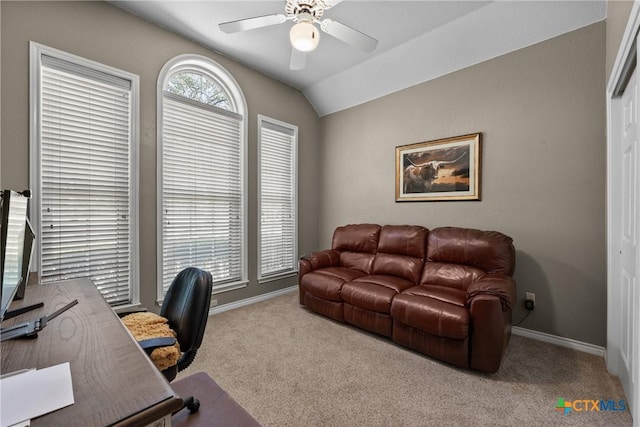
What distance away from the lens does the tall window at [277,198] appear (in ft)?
12.4

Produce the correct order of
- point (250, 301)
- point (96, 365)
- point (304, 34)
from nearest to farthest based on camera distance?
point (96, 365), point (304, 34), point (250, 301)

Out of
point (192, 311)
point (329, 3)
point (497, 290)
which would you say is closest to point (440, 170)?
point (497, 290)

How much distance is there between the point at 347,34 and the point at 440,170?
6.28 ft

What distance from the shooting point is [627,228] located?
180cm

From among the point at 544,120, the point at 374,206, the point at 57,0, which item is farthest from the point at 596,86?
the point at 57,0

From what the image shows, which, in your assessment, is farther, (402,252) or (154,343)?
(402,252)

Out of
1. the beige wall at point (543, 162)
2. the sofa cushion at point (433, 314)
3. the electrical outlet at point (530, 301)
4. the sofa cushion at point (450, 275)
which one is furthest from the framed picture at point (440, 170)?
the sofa cushion at point (433, 314)

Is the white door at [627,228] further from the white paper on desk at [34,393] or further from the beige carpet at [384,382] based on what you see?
the white paper on desk at [34,393]

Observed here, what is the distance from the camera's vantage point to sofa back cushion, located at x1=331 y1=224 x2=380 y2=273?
3455mm

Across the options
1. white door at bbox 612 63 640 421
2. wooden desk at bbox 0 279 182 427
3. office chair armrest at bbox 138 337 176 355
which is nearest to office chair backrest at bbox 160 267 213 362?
office chair armrest at bbox 138 337 176 355

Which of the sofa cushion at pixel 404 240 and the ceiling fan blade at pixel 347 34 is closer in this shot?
the ceiling fan blade at pixel 347 34

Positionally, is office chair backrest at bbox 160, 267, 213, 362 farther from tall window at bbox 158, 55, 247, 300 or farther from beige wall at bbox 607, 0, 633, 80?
beige wall at bbox 607, 0, 633, 80

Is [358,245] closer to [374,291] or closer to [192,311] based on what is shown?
[374,291]

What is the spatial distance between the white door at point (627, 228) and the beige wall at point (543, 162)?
0.43 metres
